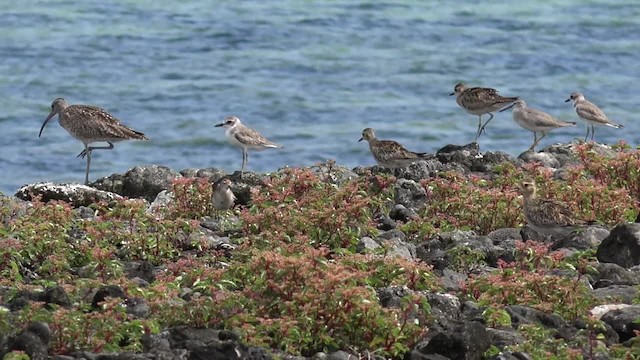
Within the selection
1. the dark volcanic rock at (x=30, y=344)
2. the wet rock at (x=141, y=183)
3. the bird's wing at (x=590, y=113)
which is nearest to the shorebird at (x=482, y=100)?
the bird's wing at (x=590, y=113)

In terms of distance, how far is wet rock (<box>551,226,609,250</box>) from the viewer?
14.1m

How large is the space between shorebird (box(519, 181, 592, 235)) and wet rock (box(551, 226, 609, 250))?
0.10 metres

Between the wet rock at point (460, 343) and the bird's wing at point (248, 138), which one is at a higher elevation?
the wet rock at point (460, 343)

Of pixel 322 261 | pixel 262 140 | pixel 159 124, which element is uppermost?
pixel 322 261

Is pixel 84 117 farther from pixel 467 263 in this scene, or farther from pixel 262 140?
pixel 467 263

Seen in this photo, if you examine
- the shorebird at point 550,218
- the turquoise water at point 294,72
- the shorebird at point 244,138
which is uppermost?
the shorebird at point 550,218

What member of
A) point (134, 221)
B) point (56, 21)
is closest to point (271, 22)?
point (56, 21)

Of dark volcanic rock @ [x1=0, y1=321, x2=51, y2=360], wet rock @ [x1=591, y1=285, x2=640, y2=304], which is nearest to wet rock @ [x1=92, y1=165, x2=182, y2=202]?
wet rock @ [x1=591, y1=285, x2=640, y2=304]

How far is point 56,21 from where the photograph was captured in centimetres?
3703

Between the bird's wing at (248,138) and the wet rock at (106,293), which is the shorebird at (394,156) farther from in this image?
the wet rock at (106,293)

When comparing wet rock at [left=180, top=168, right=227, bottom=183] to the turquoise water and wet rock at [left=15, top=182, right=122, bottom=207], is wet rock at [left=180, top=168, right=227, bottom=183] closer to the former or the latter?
wet rock at [left=15, top=182, right=122, bottom=207]

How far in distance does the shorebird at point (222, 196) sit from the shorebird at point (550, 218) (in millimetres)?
2713

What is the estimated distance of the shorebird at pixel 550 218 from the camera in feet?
47.0

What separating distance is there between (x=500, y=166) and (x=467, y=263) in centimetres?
336
